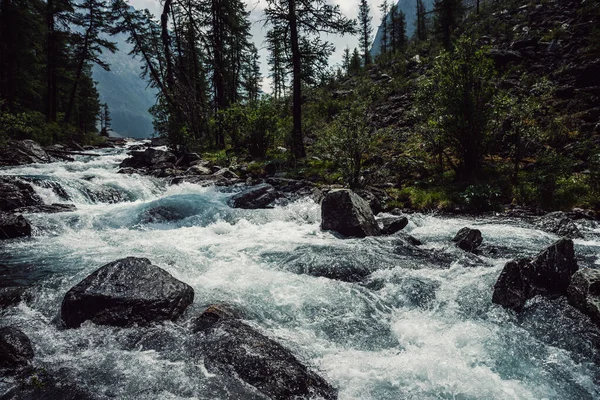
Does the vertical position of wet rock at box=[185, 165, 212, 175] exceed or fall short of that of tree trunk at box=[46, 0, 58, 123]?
it falls short

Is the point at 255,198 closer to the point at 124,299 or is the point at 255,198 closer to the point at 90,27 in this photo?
the point at 124,299

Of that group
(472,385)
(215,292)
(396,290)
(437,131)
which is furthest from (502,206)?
(215,292)

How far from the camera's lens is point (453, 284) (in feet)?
17.4

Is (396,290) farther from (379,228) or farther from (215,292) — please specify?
(379,228)

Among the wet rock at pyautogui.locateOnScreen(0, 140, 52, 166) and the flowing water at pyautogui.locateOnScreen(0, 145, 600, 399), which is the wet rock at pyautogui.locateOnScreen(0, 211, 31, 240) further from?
the wet rock at pyautogui.locateOnScreen(0, 140, 52, 166)

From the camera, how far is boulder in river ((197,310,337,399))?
313 cm

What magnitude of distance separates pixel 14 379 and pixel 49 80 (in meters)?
31.8

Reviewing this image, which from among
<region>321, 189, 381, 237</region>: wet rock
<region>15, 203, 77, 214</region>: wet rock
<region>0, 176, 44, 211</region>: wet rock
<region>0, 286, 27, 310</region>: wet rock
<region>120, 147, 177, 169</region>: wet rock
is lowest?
<region>0, 286, 27, 310</region>: wet rock

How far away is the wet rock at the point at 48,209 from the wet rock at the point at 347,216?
761 cm

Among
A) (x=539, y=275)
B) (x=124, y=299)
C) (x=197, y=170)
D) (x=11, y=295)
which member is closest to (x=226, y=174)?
(x=197, y=170)

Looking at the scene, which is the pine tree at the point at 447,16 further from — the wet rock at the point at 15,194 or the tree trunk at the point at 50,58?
the wet rock at the point at 15,194

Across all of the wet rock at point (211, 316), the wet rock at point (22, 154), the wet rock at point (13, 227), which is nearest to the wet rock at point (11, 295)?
the wet rock at point (211, 316)

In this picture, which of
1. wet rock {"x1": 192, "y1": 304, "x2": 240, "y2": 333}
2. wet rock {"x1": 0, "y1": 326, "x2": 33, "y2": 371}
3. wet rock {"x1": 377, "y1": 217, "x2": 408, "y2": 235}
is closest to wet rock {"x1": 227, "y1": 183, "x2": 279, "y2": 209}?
wet rock {"x1": 377, "y1": 217, "x2": 408, "y2": 235}

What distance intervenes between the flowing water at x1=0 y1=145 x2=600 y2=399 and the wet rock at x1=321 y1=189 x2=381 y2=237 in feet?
1.61
